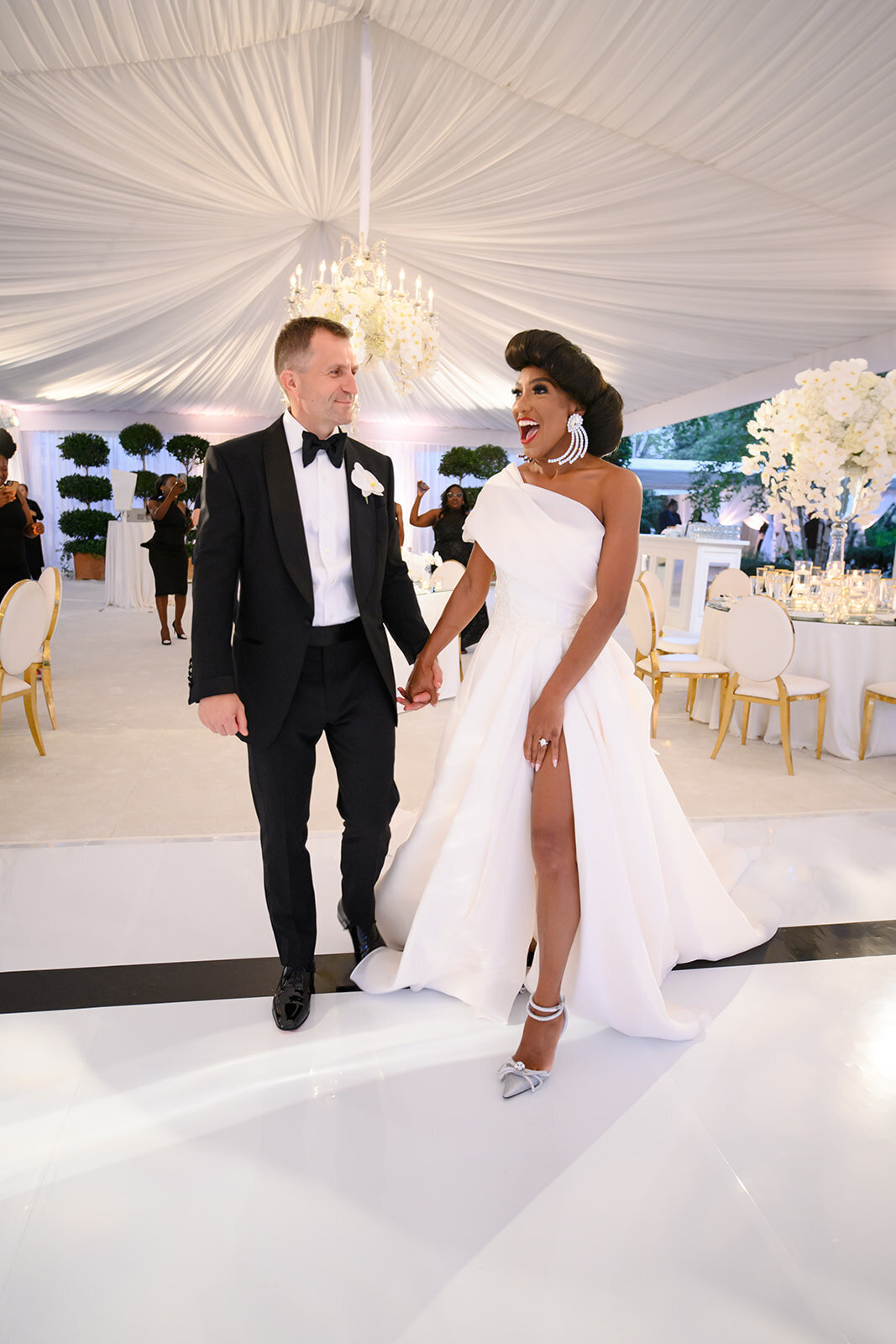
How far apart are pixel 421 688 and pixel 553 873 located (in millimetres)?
627

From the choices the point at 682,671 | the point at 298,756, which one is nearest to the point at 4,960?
the point at 298,756

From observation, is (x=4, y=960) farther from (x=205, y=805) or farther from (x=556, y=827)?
(x=556, y=827)

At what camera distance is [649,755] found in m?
2.34

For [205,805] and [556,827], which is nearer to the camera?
[556,827]

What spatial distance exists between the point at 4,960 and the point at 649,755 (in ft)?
6.52

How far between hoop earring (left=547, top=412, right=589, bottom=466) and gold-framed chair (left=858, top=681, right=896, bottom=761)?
351 cm

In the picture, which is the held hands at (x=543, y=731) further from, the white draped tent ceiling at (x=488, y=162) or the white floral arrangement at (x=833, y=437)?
the white floral arrangement at (x=833, y=437)

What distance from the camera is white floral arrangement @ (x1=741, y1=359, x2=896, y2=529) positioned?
523 centimetres

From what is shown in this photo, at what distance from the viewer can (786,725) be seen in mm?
4781

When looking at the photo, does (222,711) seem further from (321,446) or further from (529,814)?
(529,814)

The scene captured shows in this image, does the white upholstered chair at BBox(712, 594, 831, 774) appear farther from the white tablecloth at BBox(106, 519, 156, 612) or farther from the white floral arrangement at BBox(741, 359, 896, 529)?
the white tablecloth at BBox(106, 519, 156, 612)

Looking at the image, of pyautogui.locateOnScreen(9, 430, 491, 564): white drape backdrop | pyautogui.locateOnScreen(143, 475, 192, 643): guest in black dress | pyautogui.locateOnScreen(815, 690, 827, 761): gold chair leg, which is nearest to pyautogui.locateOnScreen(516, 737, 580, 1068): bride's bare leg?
pyautogui.locateOnScreen(815, 690, 827, 761): gold chair leg

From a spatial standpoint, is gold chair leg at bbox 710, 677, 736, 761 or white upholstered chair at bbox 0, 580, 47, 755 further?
gold chair leg at bbox 710, 677, 736, 761

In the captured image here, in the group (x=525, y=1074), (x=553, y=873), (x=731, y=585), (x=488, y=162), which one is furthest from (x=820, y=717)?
(x=488, y=162)
